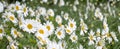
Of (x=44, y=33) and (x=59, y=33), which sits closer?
(x=44, y=33)

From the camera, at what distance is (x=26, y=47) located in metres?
2.51

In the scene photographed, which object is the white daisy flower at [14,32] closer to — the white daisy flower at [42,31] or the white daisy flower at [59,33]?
the white daisy flower at [42,31]

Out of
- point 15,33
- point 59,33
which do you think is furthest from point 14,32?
point 59,33

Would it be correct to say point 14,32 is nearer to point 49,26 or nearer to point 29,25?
point 29,25

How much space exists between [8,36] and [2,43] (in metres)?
0.13

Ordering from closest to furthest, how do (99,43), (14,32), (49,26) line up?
1. (14,32)
2. (49,26)
3. (99,43)

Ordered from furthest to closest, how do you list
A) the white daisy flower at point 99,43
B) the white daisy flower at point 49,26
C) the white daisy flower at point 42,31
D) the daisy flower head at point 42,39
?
the white daisy flower at point 99,43, the white daisy flower at point 49,26, the white daisy flower at point 42,31, the daisy flower head at point 42,39

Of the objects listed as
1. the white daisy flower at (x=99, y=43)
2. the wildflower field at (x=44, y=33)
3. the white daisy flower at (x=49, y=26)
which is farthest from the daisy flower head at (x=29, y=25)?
the white daisy flower at (x=99, y=43)

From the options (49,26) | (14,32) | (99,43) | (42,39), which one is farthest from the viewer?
(99,43)

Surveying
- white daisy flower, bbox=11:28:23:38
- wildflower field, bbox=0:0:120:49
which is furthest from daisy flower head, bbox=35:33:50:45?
white daisy flower, bbox=11:28:23:38

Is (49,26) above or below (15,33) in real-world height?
above

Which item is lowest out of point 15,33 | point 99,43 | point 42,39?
point 42,39

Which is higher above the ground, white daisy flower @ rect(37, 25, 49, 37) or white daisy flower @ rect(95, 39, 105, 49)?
white daisy flower @ rect(95, 39, 105, 49)

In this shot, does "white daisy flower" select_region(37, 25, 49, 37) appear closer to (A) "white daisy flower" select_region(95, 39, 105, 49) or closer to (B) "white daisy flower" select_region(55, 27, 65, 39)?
(B) "white daisy flower" select_region(55, 27, 65, 39)
